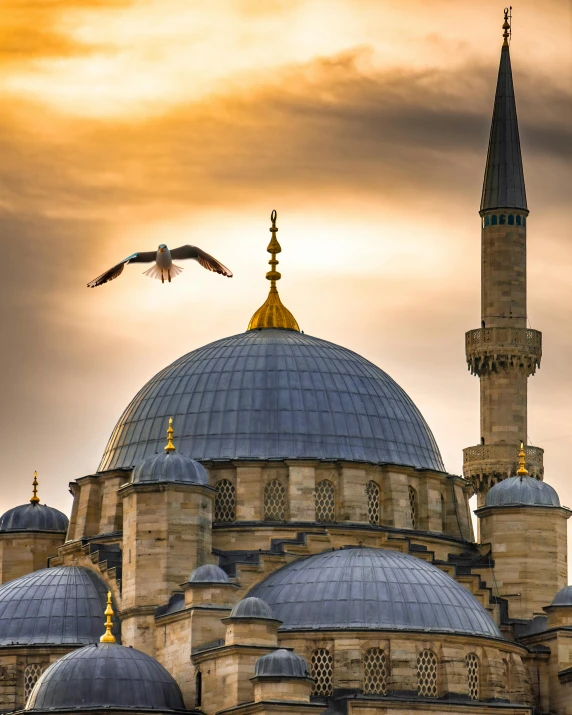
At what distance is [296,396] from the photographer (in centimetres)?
7912

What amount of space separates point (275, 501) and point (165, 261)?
11510 mm

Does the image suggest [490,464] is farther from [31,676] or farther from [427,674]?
[31,676]

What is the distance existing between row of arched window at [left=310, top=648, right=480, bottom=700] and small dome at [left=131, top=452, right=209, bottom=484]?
7.08 m

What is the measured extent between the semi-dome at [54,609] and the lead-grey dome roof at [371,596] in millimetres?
5434

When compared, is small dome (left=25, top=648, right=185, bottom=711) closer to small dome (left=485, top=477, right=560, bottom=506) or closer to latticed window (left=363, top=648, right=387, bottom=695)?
latticed window (left=363, top=648, right=387, bottom=695)

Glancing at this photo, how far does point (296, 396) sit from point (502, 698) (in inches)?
530

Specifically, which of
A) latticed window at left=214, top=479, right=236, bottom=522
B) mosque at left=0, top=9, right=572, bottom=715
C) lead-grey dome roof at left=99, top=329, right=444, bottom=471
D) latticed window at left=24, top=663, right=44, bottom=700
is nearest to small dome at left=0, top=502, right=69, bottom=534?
mosque at left=0, top=9, right=572, bottom=715

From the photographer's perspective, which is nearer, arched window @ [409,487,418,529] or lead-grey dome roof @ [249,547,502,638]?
lead-grey dome roof @ [249,547,502,638]

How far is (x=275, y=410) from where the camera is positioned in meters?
78.6

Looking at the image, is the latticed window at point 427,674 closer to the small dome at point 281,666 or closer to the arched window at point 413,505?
the small dome at point 281,666

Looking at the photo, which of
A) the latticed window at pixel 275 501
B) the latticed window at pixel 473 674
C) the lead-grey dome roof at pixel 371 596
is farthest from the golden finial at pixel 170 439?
the latticed window at pixel 473 674

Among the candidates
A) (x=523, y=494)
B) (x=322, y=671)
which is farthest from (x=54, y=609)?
(x=523, y=494)

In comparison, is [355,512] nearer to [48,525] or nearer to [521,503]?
[521,503]

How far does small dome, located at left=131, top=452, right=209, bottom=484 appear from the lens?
72669mm
